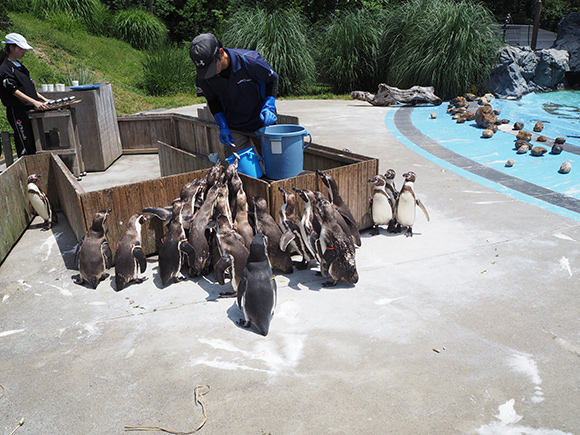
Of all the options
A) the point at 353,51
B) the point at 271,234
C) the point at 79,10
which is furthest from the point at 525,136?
the point at 79,10

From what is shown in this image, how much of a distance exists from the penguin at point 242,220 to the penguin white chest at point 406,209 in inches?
66.1

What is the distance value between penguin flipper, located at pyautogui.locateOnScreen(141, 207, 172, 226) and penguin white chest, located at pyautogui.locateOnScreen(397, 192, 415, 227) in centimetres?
242

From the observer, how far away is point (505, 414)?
2.71m

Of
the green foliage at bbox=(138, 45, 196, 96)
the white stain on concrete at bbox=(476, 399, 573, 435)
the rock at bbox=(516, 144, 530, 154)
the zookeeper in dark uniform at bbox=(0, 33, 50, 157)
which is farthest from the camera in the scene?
the green foliage at bbox=(138, 45, 196, 96)

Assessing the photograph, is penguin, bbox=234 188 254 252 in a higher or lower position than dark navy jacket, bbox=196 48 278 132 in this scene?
lower

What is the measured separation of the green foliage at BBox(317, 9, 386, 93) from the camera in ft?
58.1

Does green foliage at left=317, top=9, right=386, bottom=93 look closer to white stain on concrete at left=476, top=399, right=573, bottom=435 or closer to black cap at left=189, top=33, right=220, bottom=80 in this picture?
black cap at left=189, top=33, right=220, bottom=80

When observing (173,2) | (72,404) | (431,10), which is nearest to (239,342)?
(72,404)

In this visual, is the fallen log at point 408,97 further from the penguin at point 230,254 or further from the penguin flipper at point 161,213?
the penguin at point 230,254

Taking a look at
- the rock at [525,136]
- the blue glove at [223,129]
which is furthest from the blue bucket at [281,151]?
the rock at [525,136]

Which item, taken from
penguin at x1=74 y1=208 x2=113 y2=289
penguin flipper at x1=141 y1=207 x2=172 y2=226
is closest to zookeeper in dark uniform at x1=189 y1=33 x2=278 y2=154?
penguin flipper at x1=141 y1=207 x2=172 y2=226

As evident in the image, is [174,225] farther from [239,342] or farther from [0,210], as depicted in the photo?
[0,210]

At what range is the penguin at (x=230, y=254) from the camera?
13.4ft

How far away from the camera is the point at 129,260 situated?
4.27m
